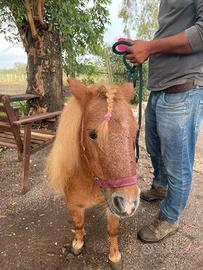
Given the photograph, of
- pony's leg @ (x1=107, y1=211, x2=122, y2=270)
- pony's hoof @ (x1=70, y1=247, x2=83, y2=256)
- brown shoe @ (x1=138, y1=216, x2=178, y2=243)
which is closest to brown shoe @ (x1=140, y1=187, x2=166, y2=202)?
brown shoe @ (x1=138, y1=216, x2=178, y2=243)

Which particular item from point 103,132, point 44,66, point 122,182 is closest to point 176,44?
point 103,132

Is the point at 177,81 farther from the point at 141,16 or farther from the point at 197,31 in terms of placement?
the point at 141,16

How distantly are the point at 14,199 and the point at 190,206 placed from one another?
82.4 inches

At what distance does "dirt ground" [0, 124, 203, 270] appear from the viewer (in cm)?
255

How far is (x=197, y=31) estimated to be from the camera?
206 centimetres

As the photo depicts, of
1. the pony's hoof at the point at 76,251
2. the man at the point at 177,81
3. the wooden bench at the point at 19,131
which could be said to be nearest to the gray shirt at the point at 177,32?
the man at the point at 177,81

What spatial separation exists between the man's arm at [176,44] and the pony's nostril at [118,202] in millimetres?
1066

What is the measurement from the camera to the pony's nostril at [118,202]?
5.79 feet

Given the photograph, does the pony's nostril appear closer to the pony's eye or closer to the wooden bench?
the pony's eye

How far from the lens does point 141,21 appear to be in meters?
14.3

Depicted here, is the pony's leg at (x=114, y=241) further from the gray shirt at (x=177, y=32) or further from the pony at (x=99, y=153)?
the gray shirt at (x=177, y=32)

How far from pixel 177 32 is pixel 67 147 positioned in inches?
47.5

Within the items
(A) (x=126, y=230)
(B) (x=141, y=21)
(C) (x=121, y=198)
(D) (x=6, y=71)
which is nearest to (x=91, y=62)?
(A) (x=126, y=230)

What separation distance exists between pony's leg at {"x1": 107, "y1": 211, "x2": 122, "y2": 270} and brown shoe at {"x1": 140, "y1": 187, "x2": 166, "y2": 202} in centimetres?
103
